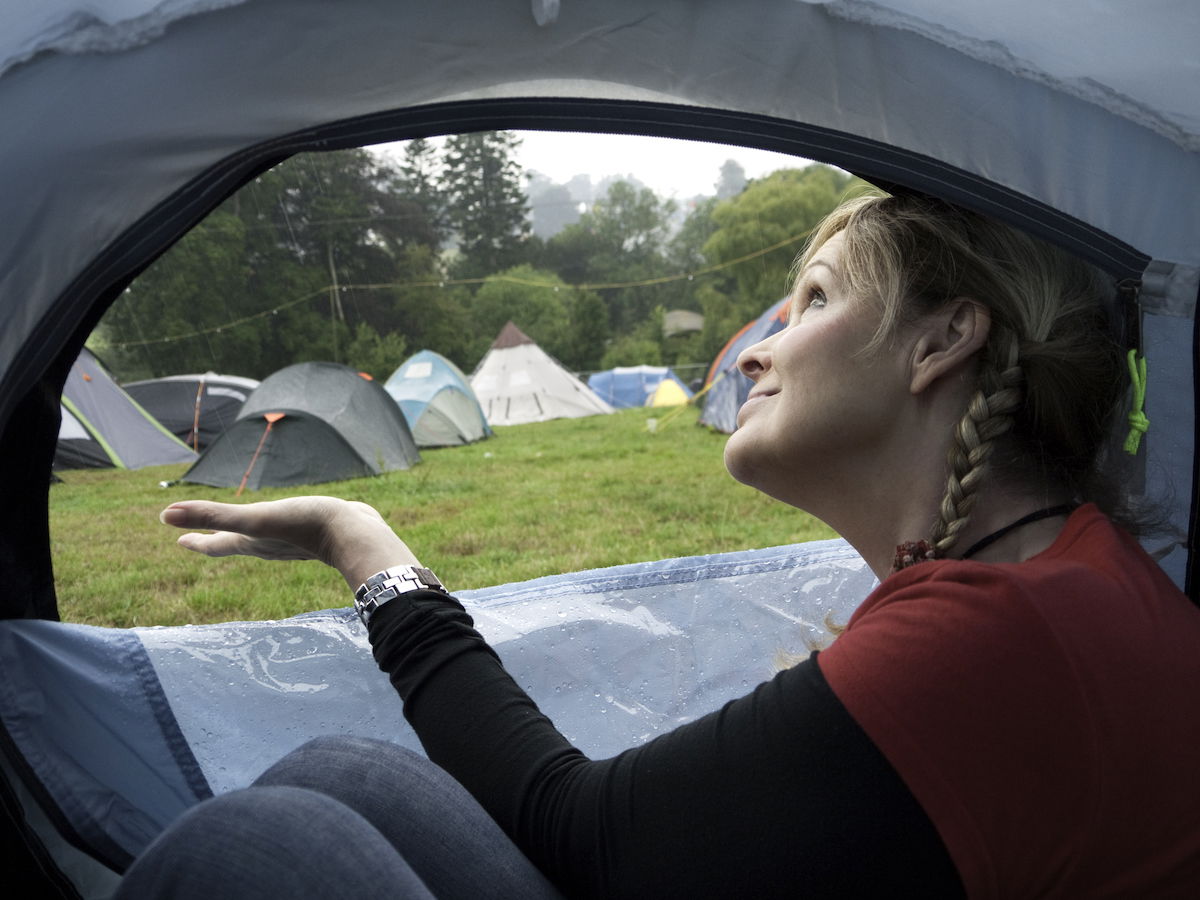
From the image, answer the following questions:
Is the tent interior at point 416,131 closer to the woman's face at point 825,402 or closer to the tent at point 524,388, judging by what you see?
the woman's face at point 825,402

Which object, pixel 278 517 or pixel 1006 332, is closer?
pixel 1006 332

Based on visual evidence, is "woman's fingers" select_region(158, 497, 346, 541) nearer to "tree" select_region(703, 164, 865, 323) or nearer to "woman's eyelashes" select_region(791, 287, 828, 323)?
"woman's eyelashes" select_region(791, 287, 828, 323)

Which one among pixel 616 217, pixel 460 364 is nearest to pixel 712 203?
pixel 616 217

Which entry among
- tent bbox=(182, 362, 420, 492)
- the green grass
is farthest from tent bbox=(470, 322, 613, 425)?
tent bbox=(182, 362, 420, 492)

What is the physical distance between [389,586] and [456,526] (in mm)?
2552

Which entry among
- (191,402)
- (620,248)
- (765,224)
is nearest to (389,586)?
(191,402)

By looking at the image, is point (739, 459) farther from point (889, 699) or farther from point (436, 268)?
point (436, 268)

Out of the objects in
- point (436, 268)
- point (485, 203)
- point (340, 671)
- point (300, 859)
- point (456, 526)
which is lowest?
point (456, 526)

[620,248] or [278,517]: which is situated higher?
[620,248]

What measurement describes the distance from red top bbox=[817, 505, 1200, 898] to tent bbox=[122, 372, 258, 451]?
6.55 metres

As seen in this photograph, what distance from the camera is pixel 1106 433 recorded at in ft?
2.85

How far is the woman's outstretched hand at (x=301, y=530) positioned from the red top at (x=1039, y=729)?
1.53 feet

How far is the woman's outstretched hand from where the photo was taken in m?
0.85

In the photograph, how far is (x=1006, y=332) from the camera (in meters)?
0.76
